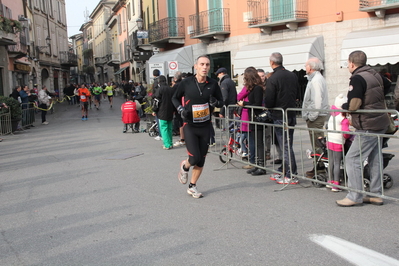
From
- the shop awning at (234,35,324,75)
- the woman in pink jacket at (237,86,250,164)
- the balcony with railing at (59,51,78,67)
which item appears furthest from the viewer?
the balcony with railing at (59,51,78,67)

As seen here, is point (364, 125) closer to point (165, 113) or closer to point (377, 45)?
point (165, 113)

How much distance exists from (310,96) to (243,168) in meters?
2.12

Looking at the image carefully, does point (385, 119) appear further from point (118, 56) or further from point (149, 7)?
point (118, 56)

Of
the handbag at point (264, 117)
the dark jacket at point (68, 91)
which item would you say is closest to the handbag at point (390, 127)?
the handbag at point (264, 117)

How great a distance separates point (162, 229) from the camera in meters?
5.06

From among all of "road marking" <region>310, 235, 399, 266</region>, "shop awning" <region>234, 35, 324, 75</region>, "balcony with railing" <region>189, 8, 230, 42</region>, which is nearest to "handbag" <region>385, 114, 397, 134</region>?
"road marking" <region>310, 235, 399, 266</region>

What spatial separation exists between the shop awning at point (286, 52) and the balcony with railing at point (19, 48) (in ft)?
49.2

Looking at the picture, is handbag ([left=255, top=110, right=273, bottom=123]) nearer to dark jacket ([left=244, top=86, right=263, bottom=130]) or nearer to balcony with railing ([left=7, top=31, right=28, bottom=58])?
dark jacket ([left=244, top=86, right=263, bottom=130])

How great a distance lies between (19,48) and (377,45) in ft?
74.0

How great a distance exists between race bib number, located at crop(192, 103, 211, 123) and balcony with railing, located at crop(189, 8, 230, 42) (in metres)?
17.2

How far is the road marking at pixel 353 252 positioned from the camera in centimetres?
397

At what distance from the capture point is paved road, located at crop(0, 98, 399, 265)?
4.28 meters

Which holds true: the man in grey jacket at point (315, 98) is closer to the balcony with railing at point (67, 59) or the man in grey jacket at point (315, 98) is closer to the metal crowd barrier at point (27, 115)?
the metal crowd barrier at point (27, 115)

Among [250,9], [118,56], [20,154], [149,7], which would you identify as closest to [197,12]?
[250,9]
